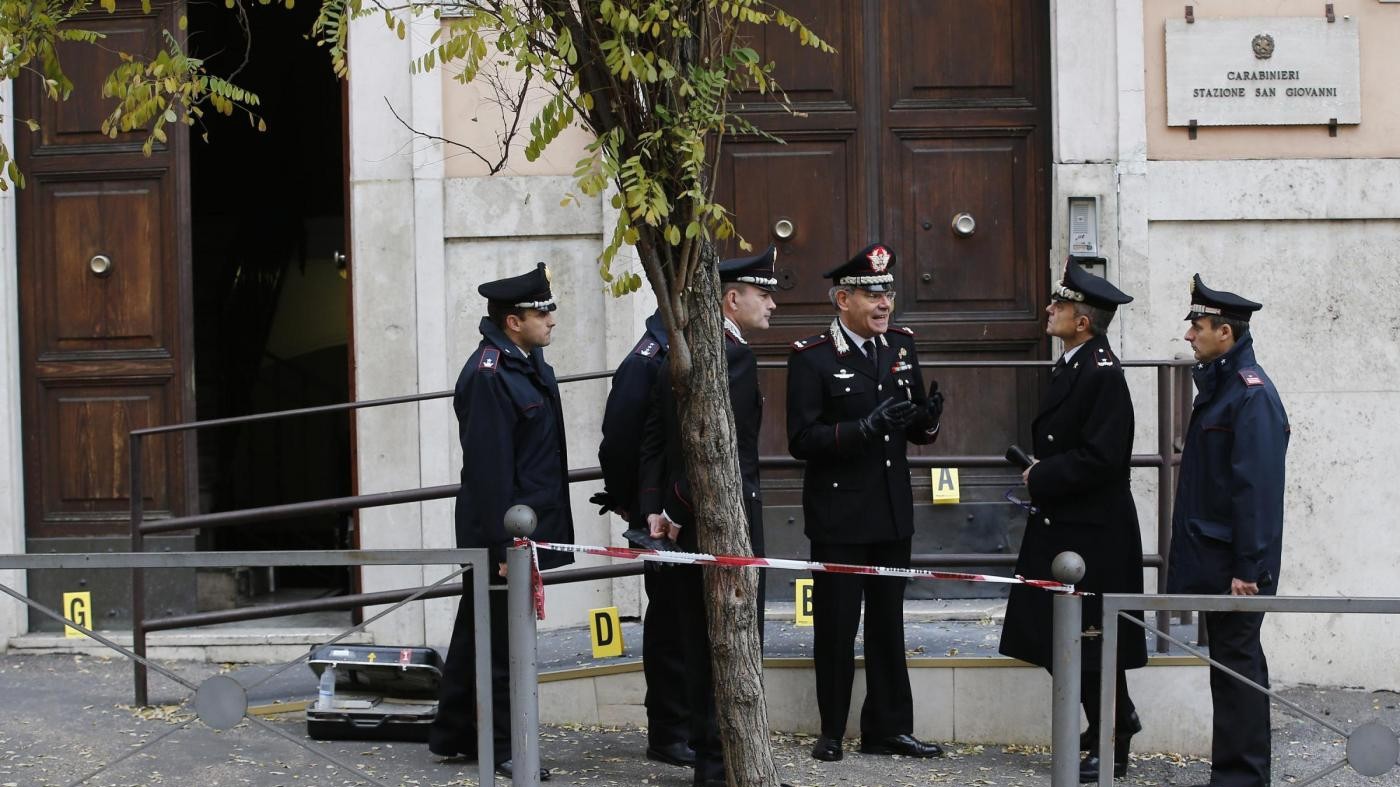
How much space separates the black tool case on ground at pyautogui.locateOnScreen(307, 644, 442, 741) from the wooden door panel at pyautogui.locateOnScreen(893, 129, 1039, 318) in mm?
3205

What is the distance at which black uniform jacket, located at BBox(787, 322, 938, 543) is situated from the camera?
655cm

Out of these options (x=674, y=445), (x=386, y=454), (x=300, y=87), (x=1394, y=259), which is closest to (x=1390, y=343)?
(x=1394, y=259)

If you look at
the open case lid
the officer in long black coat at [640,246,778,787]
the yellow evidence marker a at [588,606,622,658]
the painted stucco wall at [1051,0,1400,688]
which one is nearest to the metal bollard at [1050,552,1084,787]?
the officer in long black coat at [640,246,778,787]

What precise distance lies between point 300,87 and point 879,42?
5.23 m

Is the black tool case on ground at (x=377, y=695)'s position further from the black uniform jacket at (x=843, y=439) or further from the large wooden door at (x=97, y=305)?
the large wooden door at (x=97, y=305)


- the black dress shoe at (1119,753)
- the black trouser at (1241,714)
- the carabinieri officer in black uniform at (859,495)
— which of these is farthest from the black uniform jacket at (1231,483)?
the carabinieri officer in black uniform at (859,495)

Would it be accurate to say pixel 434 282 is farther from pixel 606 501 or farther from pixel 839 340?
pixel 839 340

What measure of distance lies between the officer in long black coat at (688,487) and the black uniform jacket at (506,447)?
0.38m

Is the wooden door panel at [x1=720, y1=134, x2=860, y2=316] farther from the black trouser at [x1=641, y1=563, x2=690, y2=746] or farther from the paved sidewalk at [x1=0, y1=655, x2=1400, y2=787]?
the paved sidewalk at [x1=0, y1=655, x2=1400, y2=787]

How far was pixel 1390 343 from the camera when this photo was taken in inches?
324

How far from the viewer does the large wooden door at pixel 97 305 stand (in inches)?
348

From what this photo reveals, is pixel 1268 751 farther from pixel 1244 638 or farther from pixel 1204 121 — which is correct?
pixel 1204 121

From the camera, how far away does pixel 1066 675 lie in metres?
4.71

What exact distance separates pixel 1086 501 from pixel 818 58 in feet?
10.5
